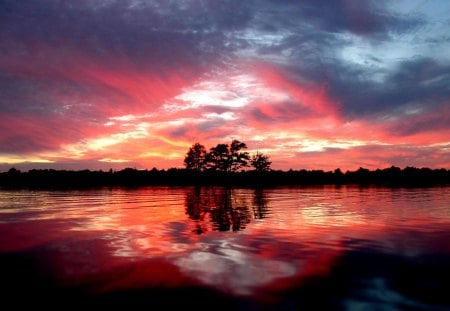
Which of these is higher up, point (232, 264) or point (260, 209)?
point (260, 209)

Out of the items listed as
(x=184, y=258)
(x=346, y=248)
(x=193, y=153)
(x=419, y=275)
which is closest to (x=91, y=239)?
(x=184, y=258)

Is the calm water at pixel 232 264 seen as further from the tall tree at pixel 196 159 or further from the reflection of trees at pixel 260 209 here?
the tall tree at pixel 196 159

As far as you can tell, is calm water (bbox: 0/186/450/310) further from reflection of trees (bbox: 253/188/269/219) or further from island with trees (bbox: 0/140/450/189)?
island with trees (bbox: 0/140/450/189)

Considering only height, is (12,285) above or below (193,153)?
below

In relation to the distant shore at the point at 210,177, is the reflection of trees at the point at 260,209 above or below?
below

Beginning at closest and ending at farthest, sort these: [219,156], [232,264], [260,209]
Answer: [232,264] < [260,209] < [219,156]

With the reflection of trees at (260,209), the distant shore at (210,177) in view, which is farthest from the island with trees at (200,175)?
the reflection of trees at (260,209)

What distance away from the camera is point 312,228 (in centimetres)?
1809

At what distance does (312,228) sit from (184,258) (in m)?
8.91

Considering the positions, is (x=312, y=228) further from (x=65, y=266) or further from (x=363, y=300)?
(x=65, y=266)

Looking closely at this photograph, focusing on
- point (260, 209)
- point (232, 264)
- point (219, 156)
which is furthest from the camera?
point (219, 156)

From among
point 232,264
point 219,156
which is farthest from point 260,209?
point 219,156

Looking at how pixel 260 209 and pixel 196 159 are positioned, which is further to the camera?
pixel 196 159

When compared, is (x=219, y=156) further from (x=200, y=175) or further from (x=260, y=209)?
(x=260, y=209)
